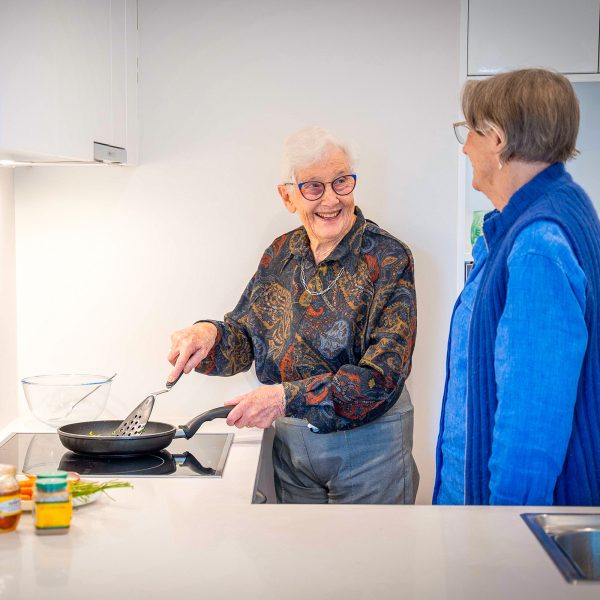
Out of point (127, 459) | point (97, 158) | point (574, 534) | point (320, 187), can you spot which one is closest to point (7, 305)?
point (97, 158)

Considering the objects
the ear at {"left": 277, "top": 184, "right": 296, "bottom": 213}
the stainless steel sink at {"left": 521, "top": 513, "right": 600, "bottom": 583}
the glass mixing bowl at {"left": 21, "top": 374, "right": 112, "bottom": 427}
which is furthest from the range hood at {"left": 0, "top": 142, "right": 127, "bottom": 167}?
the stainless steel sink at {"left": 521, "top": 513, "right": 600, "bottom": 583}

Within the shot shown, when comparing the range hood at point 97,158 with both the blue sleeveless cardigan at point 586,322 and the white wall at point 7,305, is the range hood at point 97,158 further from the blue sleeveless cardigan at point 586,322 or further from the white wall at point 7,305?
the blue sleeveless cardigan at point 586,322

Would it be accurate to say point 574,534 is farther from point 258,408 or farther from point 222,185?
point 222,185

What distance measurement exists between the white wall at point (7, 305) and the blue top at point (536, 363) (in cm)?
154

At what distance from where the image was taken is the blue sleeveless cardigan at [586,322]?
1426 millimetres

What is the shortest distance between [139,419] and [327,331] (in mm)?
504

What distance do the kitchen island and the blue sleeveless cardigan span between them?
91 millimetres

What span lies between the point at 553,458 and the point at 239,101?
1513mm

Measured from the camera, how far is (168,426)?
2.09m

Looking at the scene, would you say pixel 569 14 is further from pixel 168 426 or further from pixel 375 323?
pixel 168 426

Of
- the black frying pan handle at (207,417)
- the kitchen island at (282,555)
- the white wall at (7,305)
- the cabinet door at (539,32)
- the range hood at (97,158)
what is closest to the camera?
the kitchen island at (282,555)

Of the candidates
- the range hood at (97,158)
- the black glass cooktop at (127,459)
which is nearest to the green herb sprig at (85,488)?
the black glass cooktop at (127,459)

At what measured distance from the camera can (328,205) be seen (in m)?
2.22

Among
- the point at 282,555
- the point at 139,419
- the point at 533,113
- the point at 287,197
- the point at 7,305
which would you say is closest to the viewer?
the point at 282,555
